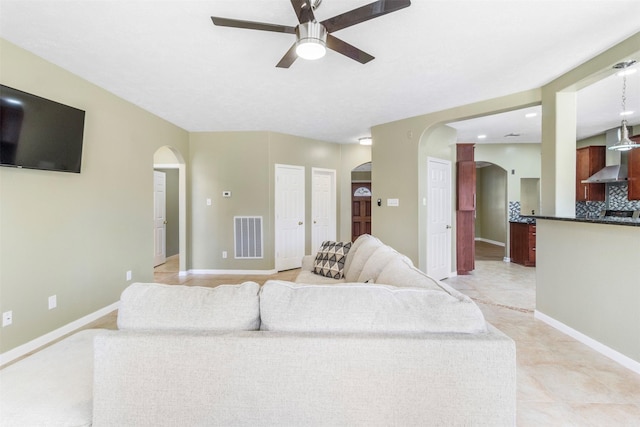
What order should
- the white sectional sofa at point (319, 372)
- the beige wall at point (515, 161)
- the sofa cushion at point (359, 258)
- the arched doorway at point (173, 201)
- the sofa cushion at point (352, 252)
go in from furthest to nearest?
the beige wall at point (515, 161) < the arched doorway at point (173, 201) < the sofa cushion at point (352, 252) < the sofa cushion at point (359, 258) < the white sectional sofa at point (319, 372)

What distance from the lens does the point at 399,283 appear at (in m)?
1.55

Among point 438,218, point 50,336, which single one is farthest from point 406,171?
point 50,336

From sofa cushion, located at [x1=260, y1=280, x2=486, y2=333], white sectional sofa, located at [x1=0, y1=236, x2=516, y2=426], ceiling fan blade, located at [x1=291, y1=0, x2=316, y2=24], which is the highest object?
ceiling fan blade, located at [x1=291, y1=0, x2=316, y2=24]

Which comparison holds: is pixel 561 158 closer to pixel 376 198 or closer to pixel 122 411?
pixel 376 198

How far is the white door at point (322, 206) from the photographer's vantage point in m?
5.95

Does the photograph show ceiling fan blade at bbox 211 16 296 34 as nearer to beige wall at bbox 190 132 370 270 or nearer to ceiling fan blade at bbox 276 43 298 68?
ceiling fan blade at bbox 276 43 298 68

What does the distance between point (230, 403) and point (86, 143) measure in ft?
10.6

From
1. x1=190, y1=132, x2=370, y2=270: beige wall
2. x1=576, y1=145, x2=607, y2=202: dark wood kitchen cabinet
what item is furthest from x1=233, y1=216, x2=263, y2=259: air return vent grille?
x1=576, y1=145, x2=607, y2=202: dark wood kitchen cabinet

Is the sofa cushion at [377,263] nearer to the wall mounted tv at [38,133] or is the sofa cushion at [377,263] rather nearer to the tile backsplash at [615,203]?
the wall mounted tv at [38,133]

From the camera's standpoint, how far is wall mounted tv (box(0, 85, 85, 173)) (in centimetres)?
222

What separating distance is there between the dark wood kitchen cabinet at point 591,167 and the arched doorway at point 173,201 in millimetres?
7518

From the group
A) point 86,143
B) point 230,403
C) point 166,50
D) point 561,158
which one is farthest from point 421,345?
point 86,143

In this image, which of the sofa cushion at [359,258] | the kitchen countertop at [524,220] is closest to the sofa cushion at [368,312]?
the sofa cushion at [359,258]

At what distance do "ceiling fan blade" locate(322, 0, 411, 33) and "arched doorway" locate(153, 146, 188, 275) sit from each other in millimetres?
4099
